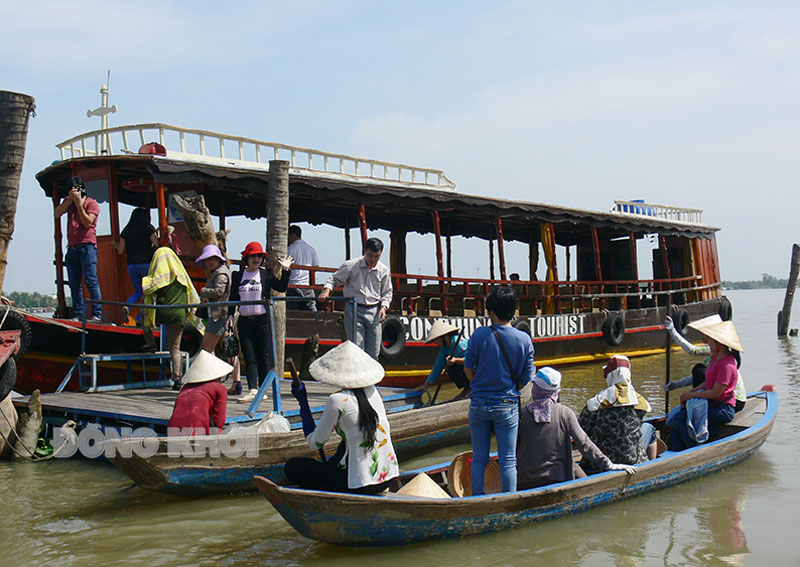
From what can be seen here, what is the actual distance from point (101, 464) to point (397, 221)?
922 centimetres

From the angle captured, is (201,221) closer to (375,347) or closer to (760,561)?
(375,347)

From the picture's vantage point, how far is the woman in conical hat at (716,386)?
249 inches

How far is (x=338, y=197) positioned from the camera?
10.9 metres

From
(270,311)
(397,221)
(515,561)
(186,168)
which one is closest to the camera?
(515,561)

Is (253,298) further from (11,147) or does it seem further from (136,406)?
(11,147)

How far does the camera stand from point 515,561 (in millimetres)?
4539

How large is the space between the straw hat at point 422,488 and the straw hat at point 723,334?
2.84m

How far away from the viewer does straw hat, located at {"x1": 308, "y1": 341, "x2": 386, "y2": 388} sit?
13.8ft

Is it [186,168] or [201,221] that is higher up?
[186,168]

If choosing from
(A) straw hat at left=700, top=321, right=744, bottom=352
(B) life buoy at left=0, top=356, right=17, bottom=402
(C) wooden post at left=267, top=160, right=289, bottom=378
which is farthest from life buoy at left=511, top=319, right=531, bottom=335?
(B) life buoy at left=0, top=356, right=17, bottom=402

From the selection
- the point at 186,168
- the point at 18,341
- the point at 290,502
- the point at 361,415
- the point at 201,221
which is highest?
the point at 186,168

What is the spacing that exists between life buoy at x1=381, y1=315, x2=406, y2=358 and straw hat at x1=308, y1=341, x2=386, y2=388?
6.90m

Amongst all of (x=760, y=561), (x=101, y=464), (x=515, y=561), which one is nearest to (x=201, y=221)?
(x=101, y=464)

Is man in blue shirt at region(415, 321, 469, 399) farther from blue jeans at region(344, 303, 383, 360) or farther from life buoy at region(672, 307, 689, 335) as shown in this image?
life buoy at region(672, 307, 689, 335)
